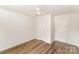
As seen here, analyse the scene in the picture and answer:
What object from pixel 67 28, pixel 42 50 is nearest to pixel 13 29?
pixel 42 50

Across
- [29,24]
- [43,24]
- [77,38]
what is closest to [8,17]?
[29,24]

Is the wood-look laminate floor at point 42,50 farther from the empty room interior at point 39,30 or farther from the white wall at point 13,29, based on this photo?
the white wall at point 13,29

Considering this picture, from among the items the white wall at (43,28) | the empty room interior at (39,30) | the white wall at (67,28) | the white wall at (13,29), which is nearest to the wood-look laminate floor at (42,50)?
the empty room interior at (39,30)

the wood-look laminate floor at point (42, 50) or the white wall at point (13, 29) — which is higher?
the white wall at point (13, 29)

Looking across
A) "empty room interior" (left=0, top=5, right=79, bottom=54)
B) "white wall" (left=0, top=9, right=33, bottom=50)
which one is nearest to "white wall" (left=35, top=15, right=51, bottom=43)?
"empty room interior" (left=0, top=5, right=79, bottom=54)

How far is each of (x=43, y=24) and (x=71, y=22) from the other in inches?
68.0

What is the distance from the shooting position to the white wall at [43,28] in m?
4.57

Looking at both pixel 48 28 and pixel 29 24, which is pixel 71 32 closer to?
pixel 48 28

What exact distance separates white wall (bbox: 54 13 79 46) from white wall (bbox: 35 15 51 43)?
792mm

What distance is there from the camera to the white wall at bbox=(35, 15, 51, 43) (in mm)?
4574

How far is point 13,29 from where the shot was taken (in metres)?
3.74

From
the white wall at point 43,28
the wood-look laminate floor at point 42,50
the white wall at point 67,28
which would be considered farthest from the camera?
the white wall at point 43,28

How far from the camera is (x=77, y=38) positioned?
157 inches

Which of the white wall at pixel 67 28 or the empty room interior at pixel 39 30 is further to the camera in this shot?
the white wall at pixel 67 28
